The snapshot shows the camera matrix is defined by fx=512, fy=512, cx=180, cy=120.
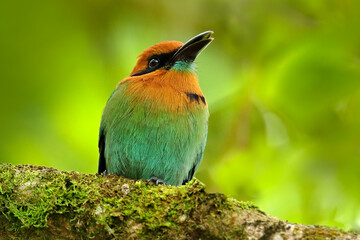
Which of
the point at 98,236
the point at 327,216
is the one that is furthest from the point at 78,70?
the point at 327,216

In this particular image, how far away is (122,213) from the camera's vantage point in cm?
261

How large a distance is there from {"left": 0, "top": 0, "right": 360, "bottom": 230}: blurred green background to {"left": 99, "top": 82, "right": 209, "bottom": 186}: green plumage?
22 centimetres

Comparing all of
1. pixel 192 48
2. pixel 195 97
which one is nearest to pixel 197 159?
pixel 195 97

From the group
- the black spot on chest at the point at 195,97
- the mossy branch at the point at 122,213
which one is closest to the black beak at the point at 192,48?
the black spot on chest at the point at 195,97

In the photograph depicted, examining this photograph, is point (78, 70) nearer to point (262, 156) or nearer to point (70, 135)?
point (70, 135)

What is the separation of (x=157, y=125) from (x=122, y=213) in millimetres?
1580

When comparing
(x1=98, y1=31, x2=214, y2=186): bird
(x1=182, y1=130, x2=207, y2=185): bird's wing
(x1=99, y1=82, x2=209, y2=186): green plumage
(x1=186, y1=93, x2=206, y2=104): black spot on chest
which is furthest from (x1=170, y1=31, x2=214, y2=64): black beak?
(x1=182, y1=130, x2=207, y2=185): bird's wing

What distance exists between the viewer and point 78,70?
3516mm

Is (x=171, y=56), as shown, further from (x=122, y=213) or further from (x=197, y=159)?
(x=122, y=213)

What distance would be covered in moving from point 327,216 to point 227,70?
4.88 feet

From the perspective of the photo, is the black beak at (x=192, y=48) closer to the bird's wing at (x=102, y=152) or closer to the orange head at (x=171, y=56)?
the orange head at (x=171, y=56)

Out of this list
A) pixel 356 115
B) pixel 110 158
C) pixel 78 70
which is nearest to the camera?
pixel 78 70

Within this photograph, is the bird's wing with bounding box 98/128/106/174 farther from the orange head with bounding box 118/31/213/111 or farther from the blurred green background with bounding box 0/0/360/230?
the orange head with bounding box 118/31/213/111

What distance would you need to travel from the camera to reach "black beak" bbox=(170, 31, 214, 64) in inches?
170
